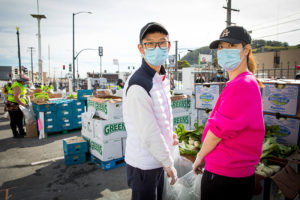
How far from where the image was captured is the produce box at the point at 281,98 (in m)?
2.60

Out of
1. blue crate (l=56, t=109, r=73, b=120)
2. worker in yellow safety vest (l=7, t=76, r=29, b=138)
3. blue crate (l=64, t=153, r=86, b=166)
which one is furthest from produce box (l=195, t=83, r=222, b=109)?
worker in yellow safety vest (l=7, t=76, r=29, b=138)

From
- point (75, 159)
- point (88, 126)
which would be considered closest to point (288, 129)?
point (88, 126)

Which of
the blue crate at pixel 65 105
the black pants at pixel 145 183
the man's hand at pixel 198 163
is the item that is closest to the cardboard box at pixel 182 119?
the man's hand at pixel 198 163

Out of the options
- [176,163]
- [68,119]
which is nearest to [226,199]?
[176,163]

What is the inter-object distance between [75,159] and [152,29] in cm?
426

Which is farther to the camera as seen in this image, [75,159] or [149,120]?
[75,159]

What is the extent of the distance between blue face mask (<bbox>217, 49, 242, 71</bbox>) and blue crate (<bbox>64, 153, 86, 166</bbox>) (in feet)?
14.4

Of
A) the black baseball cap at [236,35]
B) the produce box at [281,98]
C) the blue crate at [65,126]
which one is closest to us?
the black baseball cap at [236,35]

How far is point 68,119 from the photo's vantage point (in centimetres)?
769

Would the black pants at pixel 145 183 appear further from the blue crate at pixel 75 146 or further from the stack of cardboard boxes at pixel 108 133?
the blue crate at pixel 75 146

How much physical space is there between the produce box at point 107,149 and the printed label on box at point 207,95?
7.01 ft

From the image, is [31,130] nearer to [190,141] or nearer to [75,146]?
[75,146]

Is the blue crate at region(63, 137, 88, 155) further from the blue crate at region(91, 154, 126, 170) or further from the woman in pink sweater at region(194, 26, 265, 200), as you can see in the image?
the woman in pink sweater at region(194, 26, 265, 200)

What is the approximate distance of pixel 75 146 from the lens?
469 cm
